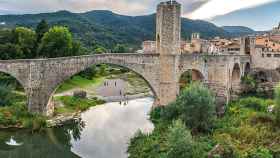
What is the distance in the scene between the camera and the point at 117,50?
229 ft

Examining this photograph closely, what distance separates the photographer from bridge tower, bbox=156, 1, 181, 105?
24.3 m

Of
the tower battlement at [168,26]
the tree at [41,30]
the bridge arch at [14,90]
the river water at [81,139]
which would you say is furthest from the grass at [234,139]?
the tree at [41,30]

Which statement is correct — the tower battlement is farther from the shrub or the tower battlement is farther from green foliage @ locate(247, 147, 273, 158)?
green foliage @ locate(247, 147, 273, 158)

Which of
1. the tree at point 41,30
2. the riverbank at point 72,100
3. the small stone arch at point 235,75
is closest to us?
the riverbank at point 72,100

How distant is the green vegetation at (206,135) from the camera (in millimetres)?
14703

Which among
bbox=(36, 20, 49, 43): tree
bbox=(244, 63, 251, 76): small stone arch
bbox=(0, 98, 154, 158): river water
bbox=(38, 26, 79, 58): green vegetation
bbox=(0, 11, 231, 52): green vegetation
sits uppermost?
bbox=(0, 11, 231, 52): green vegetation

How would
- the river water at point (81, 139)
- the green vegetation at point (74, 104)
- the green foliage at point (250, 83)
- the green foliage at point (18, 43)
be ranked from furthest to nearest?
the green foliage at point (250, 83), the green foliage at point (18, 43), the green vegetation at point (74, 104), the river water at point (81, 139)

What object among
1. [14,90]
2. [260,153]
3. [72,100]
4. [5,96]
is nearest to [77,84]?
[72,100]

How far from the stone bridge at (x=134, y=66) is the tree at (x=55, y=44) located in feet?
35.2

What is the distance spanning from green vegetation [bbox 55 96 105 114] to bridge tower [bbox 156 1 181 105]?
764 cm

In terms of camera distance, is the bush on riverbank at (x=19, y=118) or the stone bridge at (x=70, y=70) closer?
the bush on riverbank at (x=19, y=118)

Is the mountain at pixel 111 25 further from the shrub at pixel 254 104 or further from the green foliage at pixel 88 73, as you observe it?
the shrub at pixel 254 104

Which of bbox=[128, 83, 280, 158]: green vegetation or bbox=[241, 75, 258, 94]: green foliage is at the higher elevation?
bbox=[241, 75, 258, 94]: green foliage

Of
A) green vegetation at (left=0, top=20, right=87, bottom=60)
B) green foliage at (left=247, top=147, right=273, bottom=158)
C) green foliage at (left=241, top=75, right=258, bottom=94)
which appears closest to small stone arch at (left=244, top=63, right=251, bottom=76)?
green foliage at (left=241, top=75, right=258, bottom=94)
